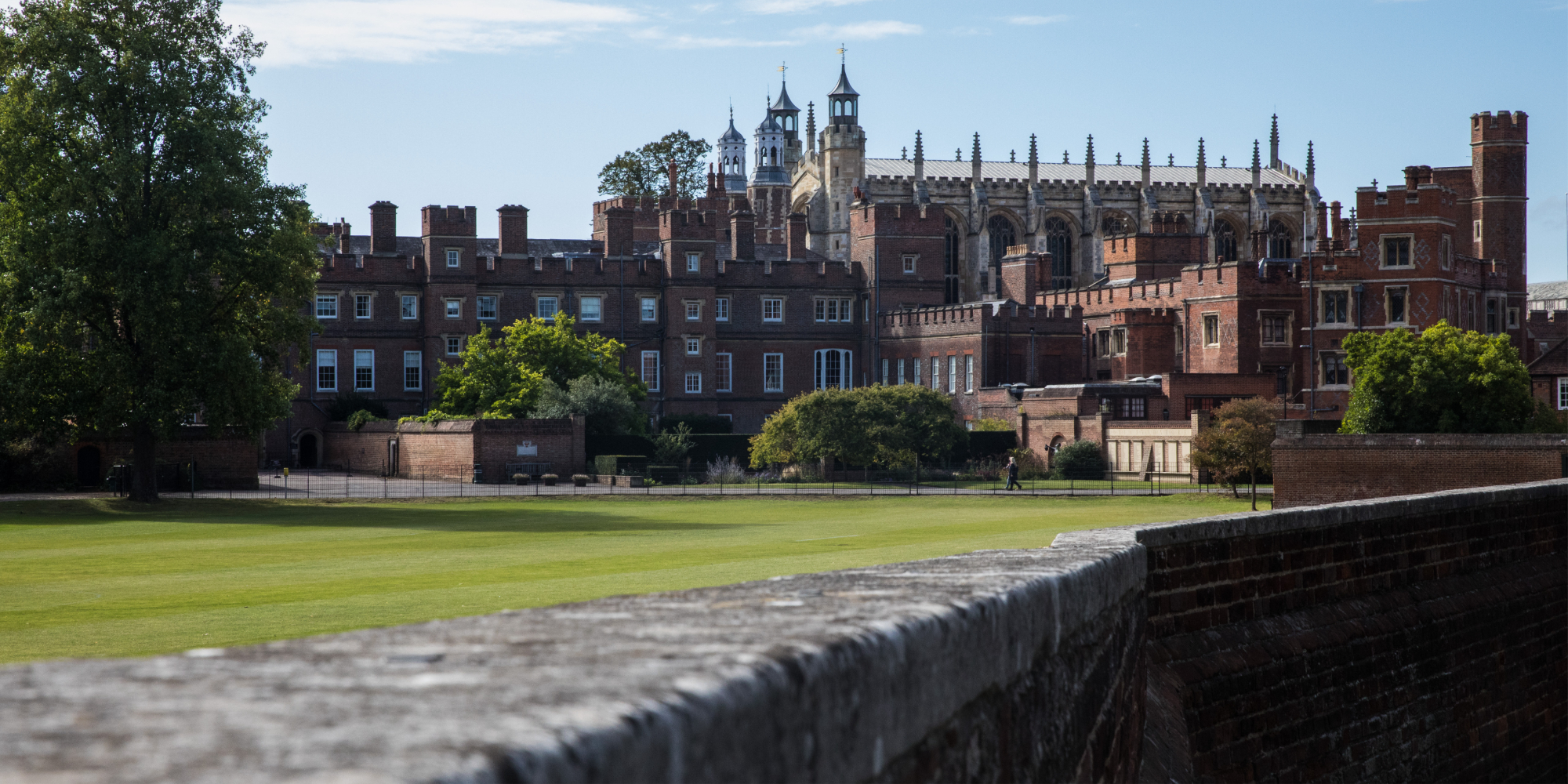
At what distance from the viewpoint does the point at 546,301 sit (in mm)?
71812

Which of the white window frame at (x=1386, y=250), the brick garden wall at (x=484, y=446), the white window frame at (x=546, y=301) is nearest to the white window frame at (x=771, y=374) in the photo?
the white window frame at (x=546, y=301)

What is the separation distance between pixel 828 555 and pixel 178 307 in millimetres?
22277

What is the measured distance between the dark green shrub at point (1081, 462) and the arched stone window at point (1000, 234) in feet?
112

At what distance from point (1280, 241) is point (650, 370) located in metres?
46.3

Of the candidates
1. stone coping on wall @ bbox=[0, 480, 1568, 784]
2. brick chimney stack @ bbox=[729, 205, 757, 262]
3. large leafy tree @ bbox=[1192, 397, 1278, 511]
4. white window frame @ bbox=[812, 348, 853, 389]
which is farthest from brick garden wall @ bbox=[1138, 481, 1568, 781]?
brick chimney stack @ bbox=[729, 205, 757, 262]

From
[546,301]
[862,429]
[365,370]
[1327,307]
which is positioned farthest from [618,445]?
[1327,307]

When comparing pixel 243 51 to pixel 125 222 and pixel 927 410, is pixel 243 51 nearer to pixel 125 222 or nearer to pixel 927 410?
pixel 125 222

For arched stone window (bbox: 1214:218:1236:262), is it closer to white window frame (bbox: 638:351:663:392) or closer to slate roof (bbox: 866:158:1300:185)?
slate roof (bbox: 866:158:1300:185)

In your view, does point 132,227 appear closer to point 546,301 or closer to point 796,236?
point 546,301

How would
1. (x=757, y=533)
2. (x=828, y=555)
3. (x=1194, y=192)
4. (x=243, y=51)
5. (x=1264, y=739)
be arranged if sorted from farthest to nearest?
(x=1194, y=192)
(x=243, y=51)
(x=757, y=533)
(x=828, y=555)
(x=1264, y=739)

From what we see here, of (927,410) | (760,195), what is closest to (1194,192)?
(760,195)

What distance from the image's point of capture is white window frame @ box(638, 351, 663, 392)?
72.9 meters

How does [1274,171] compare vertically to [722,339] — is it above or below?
above

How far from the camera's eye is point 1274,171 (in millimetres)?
107125
